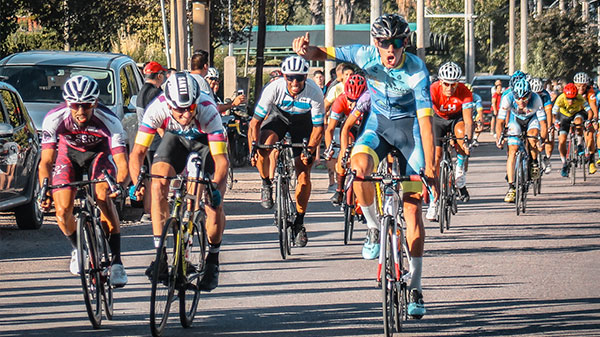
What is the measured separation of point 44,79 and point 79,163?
690cm

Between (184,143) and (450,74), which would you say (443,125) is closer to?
(450,74)

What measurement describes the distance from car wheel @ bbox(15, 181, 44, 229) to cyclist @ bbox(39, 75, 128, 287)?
483 centimetres

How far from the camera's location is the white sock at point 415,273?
27.3 ft

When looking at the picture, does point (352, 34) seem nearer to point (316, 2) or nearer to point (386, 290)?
point (316, 2)

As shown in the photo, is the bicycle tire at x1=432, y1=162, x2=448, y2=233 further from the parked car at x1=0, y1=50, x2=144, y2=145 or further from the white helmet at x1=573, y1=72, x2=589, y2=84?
the white helmet at x1=573, y1=72, x2=589, y2=84

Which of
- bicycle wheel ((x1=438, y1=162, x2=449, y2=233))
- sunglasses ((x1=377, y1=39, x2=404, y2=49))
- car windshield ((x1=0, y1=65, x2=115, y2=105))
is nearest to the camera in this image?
sunglasses ((x1=377, y1=39, x2=404, y2=49))

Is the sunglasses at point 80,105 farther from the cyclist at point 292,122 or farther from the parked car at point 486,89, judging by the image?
the parked car at point 486,89

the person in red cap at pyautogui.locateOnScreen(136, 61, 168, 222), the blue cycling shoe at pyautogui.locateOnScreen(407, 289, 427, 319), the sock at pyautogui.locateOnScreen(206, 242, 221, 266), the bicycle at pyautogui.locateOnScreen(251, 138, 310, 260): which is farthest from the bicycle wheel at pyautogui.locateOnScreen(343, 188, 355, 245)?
the blue cycling shoe at pyautogui.locateOnScreen(407, 289, 427, 319)

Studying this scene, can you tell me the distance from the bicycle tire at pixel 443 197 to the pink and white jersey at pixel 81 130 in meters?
5.99

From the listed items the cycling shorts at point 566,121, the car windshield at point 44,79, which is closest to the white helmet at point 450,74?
the car windshield at point 44,79

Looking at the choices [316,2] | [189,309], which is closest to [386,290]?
[189,309]

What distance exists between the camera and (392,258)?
7930 mm

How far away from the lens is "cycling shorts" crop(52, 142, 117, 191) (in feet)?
30.3

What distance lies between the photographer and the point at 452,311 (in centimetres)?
923
